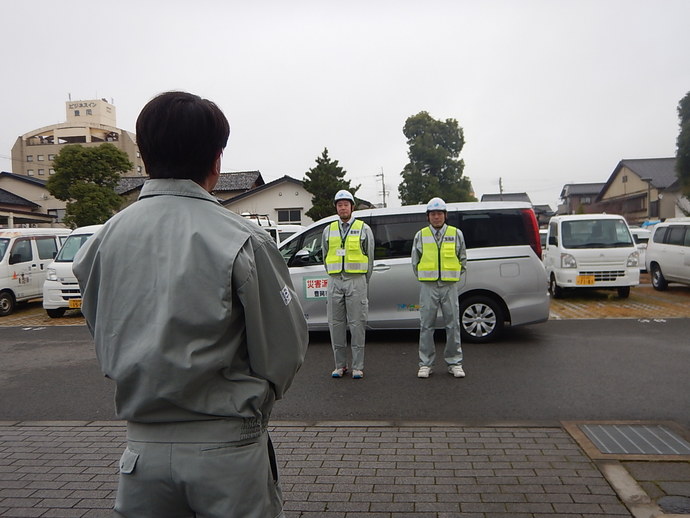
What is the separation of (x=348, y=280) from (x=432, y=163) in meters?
28.9

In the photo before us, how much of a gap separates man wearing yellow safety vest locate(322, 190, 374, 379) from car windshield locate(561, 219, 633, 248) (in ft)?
26.5

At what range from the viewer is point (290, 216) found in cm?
3222

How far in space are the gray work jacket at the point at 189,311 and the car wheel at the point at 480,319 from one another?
6693 mm

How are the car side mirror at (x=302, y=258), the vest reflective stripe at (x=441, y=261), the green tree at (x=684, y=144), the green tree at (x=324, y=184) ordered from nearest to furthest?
the vest reflective stripe at (x=441, y=261) < the car side mirror at (x=302, y=258) < the green tree at (x=684, y=144) < the green tree at (x=324, y=184)

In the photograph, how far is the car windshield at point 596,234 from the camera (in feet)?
41.4

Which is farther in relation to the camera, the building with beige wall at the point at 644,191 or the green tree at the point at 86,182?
the building with beige wall at the point at 644,191

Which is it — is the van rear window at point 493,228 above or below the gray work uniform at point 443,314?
above

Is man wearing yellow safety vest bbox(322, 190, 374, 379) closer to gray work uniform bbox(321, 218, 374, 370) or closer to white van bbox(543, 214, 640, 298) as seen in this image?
gray work uniform bbox(321, 218, 374, 370)

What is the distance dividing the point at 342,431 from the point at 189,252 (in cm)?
340

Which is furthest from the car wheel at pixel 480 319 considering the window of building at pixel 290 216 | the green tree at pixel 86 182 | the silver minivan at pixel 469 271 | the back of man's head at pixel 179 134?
the window of building at pixel 290 216

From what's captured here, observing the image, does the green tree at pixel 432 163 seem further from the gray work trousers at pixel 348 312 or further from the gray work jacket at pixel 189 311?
the gray work jacket at pixel 189 311

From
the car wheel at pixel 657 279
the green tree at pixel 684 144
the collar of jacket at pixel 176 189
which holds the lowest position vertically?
the car wheel at pixel 657 279

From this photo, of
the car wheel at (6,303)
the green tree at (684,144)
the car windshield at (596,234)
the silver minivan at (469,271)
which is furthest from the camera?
the green tree at (684,144)

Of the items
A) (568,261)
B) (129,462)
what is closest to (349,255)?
(129,462)
